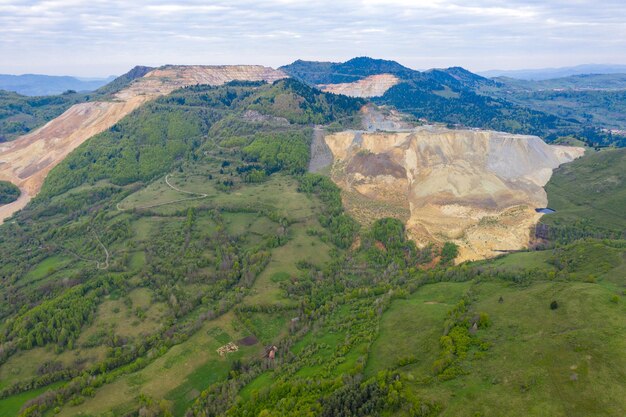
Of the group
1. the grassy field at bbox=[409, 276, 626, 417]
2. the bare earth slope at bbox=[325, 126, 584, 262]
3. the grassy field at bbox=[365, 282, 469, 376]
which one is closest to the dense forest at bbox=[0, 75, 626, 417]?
the grassy field at bbox=[409, 276, 626, 417]

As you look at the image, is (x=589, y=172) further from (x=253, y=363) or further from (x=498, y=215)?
(x=253, y=363)

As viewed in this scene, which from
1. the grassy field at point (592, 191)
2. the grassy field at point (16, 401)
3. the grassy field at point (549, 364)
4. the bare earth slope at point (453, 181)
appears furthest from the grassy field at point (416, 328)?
the grassy field at point (16, 401)

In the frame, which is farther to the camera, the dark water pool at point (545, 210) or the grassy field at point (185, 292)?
the dark water pool at point (545, 210)

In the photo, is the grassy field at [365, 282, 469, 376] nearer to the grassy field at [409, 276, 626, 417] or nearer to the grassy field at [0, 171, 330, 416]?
the grassy field at [409, 276, 626, 417]

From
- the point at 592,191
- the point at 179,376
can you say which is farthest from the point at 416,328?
the point at 592,191

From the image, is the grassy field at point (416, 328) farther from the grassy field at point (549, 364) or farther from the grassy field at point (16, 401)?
the grassy field at point (16, 401)

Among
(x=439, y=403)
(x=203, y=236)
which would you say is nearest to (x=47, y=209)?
(x=203, y=236)
